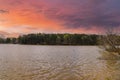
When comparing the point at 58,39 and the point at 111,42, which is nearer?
the point at 111,42

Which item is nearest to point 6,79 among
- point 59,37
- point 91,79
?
point 91,79

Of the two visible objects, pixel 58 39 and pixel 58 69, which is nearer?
pixel 58 69

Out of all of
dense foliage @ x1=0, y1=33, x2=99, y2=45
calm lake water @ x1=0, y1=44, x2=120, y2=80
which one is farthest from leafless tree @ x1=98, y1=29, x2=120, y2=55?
dense foliage @ x1=0, y1=33, x2=99, y2=45

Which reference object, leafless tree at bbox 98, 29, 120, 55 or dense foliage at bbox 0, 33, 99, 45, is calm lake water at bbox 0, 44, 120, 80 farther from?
dense foliage at bbox 0, 33, 99, 45

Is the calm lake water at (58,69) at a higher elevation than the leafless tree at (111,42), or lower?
lower

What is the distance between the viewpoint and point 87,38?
134 metres

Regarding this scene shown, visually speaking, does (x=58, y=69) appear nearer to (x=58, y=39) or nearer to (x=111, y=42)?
(x=111, y=42)

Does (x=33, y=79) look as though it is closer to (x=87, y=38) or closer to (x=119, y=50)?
(x=119, y=50)

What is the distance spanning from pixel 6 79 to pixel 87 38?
11621 cm

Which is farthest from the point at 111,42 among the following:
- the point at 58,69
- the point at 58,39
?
the point at 58,39

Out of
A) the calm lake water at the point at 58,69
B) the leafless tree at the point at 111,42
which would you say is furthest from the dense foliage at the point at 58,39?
the leafless tree at the point at 111,42

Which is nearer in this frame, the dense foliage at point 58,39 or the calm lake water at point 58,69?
the calm lake water at point 58,69

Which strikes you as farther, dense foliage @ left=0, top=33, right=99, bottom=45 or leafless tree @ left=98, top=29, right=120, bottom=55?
dense foliage @ left=0, top=33, right=99, bottom=45

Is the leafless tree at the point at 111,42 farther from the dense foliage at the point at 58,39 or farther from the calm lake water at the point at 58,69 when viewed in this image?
the dense foliage at the point at 58,39
